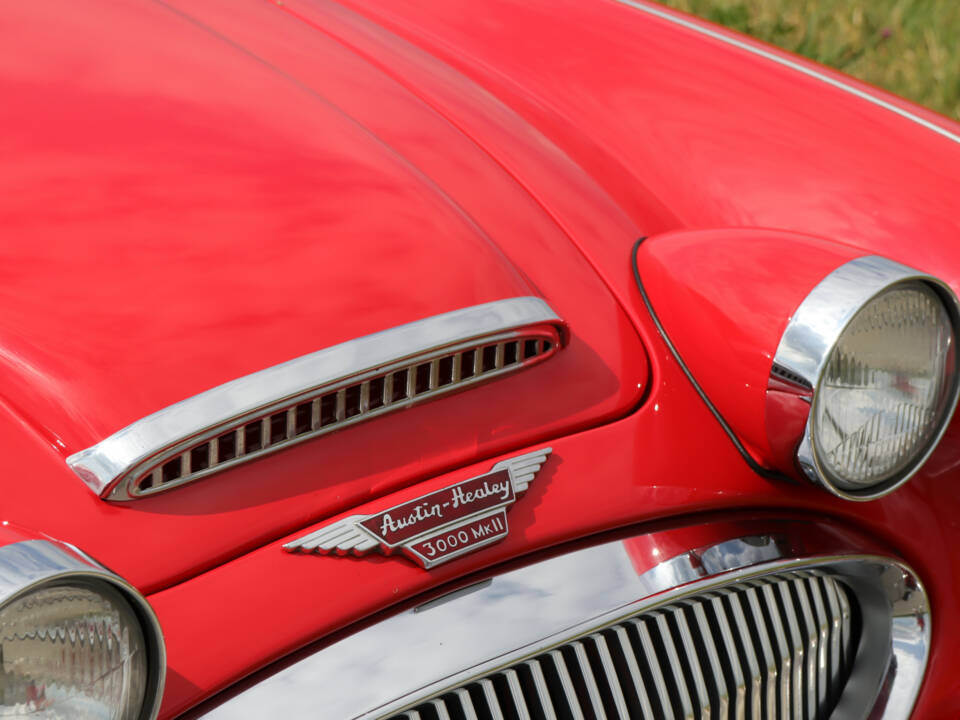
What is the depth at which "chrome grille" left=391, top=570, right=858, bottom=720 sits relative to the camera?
40.4 inches

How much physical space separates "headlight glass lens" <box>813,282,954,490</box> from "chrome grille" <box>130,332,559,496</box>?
28 centimetres

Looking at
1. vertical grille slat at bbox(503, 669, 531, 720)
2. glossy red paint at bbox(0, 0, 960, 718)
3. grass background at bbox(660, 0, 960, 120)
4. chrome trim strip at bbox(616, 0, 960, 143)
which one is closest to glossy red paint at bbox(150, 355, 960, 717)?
glossy red paint at bbox(0, 0, 960, 718)

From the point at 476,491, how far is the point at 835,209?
2.03 feet

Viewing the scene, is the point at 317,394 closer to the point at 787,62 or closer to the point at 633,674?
the point at 633,674

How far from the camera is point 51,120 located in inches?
46.2

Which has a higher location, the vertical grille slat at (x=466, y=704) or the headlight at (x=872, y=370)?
the headlight at (x=872, y=370)

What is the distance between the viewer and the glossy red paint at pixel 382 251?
929 mm

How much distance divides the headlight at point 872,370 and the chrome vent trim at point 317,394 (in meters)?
0.25

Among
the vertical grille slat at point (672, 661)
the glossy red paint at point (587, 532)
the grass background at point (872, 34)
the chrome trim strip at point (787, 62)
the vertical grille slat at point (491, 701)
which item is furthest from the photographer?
the grass background at point (872, 34)

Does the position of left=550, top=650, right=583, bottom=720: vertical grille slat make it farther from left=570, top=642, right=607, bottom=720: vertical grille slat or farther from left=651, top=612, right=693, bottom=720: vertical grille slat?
left=651, top=612, right=693, bottom=720: vertical grille slat

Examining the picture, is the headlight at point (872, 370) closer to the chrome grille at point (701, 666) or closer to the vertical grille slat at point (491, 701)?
the chrome grille at point (701, 666)

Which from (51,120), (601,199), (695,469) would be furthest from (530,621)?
(51,120)

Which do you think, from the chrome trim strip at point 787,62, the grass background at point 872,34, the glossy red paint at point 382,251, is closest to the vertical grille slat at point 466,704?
the glossy red paint at point 382,251

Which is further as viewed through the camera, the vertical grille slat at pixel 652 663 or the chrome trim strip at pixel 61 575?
the vertical grille slat at pixel 652 663
